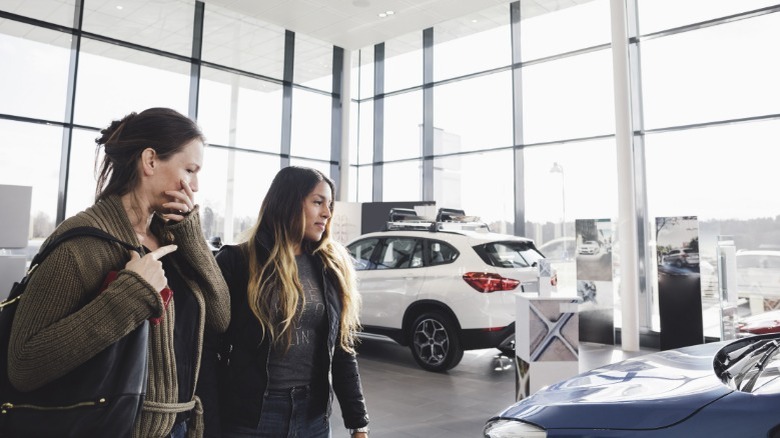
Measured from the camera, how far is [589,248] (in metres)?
6.73

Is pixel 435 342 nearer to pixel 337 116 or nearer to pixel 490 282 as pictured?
pixel 490 282

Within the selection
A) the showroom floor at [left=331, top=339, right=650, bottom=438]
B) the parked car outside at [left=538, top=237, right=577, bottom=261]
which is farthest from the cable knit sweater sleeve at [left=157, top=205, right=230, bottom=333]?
the parked car outside at [left=538, top=237, right=577, bottom=261]

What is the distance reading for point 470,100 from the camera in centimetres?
901

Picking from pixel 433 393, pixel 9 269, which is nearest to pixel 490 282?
pixel 433 393

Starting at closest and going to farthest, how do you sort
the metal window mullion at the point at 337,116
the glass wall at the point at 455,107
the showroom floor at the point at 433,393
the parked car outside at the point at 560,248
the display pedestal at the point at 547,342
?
1. the display pedestal at the point at 547,342
2. the showroom floor at the point at 433,393
3. the glass wall at the point at 455,107
4. the parked car outside at the point at 560,248
5. the metal window mullion at the point at 337,116

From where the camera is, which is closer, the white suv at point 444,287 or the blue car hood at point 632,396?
the blue car hood at point 632,396

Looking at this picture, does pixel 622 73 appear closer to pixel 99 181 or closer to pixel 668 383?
pixel 668 383

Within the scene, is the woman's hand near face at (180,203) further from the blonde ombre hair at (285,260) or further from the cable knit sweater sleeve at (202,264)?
the blonde ombre hair at (285,260)

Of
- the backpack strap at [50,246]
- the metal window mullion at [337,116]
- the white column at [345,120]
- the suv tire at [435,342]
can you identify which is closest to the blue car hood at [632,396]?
the backpack strap at [50,246]

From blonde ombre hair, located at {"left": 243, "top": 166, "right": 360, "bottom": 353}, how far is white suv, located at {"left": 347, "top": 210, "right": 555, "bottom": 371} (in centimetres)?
283

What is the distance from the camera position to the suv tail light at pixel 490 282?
14.8 ft

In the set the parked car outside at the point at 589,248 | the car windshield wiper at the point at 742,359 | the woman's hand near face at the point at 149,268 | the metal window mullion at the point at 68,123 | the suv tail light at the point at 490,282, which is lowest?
the car windshield wiper at the point at 742,359

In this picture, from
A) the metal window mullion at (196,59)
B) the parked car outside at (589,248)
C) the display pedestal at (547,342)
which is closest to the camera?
the display pedestal at (547,342)

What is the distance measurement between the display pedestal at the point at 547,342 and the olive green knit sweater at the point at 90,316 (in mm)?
2527
